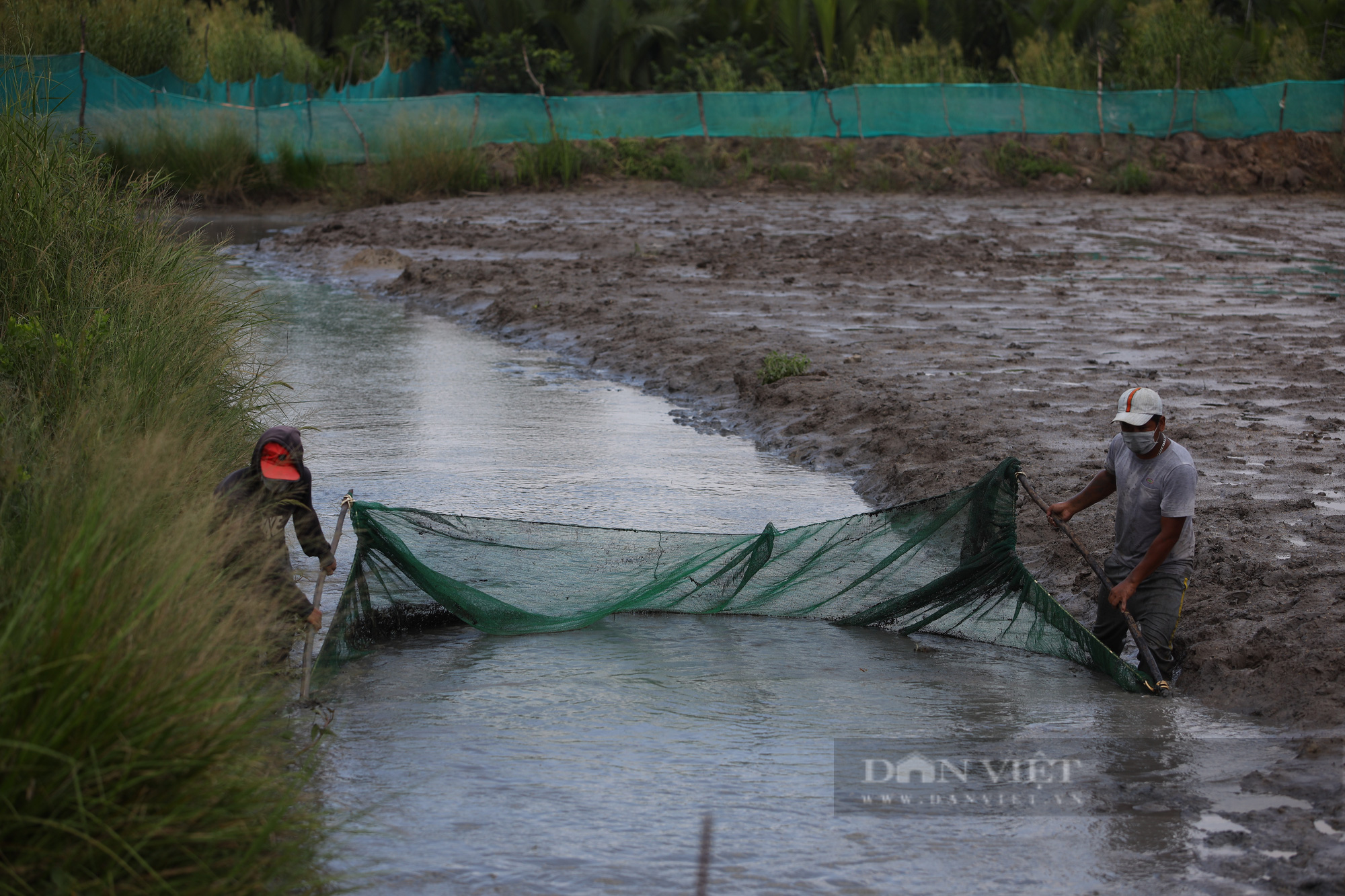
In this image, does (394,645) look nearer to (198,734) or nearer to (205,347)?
(205,347)

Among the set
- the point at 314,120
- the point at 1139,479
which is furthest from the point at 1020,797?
the point at 314,120

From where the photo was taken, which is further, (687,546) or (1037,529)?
(1037,529)

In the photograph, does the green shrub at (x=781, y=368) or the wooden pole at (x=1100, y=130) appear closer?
the green shrub at (x=781, y=368)

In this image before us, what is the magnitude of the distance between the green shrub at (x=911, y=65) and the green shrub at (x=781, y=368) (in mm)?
21124

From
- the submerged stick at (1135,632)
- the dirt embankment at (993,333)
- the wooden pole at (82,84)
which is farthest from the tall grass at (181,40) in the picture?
the submerged stick at (1135,632)

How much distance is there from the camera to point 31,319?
6.38m

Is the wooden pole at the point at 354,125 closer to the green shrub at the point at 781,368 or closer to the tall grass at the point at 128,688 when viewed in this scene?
the green shrub at the point at 781,368

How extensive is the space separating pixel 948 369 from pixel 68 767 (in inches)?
368

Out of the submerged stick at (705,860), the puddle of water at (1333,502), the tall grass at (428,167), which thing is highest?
the tall grass at (428,167)

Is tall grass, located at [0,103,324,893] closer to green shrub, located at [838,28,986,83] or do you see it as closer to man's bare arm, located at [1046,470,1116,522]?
man's bare arm, located at [1046,470,1116,522]

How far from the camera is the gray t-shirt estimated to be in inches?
227

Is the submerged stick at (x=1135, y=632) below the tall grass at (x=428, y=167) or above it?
below

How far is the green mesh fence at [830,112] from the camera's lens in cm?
2664

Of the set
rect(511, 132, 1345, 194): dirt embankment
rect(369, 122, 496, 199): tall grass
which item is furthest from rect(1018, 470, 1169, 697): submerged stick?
rect(511, 132, 1345, 194): dirt embankment
